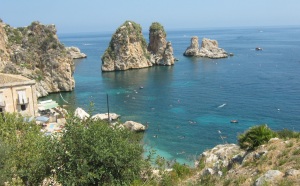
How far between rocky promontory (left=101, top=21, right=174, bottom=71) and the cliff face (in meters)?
28.1

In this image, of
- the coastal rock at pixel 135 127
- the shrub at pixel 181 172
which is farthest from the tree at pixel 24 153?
the coastal rock at pixel 135 127

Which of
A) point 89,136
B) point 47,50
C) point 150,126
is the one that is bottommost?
point 150,126

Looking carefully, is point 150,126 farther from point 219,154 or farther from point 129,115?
point 219,154

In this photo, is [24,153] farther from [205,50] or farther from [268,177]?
[205,50]

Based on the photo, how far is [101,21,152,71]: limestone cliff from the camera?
271 feet

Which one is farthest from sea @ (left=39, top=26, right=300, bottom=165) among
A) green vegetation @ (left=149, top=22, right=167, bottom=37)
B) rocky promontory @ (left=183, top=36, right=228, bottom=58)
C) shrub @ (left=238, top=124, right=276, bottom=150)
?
rocky promontory @ (left=183, top=36, right=228, bottom=58)

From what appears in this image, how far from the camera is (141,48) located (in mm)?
89312

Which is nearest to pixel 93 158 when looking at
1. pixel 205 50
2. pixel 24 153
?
pixel 24 153

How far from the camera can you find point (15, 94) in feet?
95.1

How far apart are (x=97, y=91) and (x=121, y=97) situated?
737 cm

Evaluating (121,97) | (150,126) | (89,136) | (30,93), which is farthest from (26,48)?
(89,136)

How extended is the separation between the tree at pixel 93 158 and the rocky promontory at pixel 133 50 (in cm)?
7220

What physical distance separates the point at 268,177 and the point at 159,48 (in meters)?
87.2

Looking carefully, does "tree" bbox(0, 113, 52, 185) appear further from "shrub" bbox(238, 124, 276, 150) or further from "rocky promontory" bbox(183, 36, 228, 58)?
"rocky promontory" bbox(183, 36, 228, 58)
